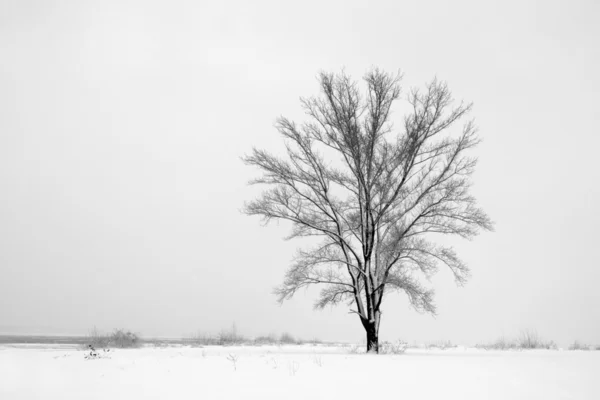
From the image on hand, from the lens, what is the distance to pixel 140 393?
771cm

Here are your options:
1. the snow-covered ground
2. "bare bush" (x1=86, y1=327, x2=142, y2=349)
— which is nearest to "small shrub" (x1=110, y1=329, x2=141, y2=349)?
"bare bush" (x1=86, y1=327, x2=142, y2=349)

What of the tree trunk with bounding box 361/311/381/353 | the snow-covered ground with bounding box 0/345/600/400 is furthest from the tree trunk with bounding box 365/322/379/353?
the snow-covered ground with bounding box 0/345/600/400

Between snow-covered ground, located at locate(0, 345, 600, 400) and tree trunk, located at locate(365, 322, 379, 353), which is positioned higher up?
tree trunk, located at locate(365, 322, 379, 353)

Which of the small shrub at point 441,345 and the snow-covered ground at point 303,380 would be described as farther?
the small shrub at point 441,345

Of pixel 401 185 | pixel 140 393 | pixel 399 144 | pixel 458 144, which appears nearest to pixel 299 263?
pixel 401 185

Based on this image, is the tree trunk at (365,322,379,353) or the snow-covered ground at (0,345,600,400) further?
the tree trunk at (365,322,379,353)

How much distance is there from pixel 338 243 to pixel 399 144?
436 centimetres

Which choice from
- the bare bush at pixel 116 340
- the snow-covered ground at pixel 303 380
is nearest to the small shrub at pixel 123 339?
the bare bush at pixel 116 340

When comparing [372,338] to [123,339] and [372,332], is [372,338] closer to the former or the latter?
[372,332]

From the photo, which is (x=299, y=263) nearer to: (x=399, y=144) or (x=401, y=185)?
(x=401, y=185)

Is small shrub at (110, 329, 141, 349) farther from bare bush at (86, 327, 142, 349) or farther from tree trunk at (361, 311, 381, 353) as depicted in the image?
tree trunk at (361, 311, 381, 353)

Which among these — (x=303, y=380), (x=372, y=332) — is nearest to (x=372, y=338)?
(x=372, y=332)

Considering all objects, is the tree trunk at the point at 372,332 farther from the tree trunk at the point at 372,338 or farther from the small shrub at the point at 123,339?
the small shrub at the point at 123,339

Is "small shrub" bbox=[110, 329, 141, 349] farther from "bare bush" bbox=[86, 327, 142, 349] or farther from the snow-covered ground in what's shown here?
the snow-covered ground
